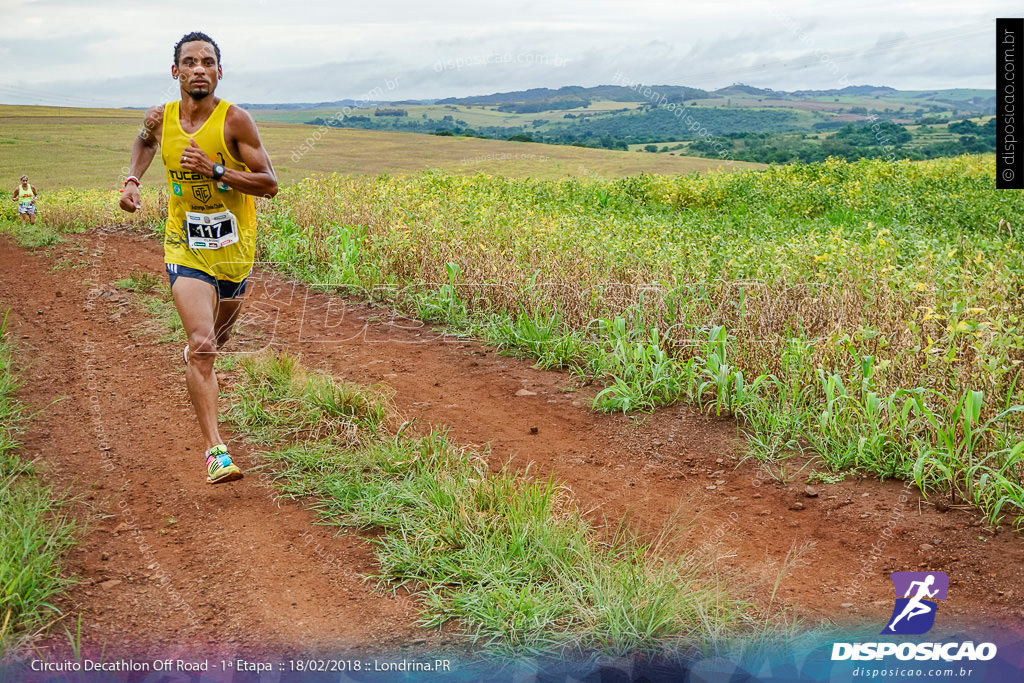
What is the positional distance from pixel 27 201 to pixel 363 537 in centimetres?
1130

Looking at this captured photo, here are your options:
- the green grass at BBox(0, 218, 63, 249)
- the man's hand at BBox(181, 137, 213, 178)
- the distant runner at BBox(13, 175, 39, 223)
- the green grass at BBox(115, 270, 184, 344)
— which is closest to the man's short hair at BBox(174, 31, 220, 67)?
the man's hand at BBox(181, 137, 213, 178)

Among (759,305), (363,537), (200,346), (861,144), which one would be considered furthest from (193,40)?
(861,144)

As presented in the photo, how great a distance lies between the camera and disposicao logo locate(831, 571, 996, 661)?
2857 mm

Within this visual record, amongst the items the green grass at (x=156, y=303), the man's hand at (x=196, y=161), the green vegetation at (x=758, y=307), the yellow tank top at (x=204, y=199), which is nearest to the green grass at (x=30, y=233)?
the green grass at (x=156, y=303)

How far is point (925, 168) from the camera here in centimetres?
1788

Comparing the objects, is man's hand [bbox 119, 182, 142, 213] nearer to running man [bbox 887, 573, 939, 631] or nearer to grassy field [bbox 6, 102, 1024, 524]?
grassy field [bbox 6, 102, 1024, 524]

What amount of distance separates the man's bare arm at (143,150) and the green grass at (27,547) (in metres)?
1.43

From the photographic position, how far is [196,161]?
12.7 feet

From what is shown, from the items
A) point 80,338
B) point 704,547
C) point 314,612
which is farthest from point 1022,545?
point 80,338

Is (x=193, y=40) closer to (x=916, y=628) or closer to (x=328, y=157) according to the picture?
(x=916, y=628)

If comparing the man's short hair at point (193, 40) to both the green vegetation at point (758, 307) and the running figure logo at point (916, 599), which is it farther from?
the running figure logo at point (916, 599)

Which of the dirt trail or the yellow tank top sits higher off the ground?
the yellow tank top

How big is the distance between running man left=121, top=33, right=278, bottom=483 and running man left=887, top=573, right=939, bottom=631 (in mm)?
2923

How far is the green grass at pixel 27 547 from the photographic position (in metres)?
2.92
